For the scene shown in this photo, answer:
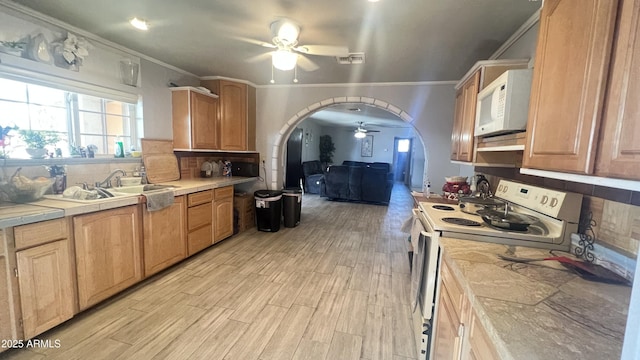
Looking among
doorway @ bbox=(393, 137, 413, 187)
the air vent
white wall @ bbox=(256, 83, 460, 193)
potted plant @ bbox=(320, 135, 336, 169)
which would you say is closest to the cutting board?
white wall @ bbox=(256, 83, 460, 193)

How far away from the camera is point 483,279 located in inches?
37.9

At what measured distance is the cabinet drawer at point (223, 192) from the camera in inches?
137

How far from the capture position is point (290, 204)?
14.3 feet

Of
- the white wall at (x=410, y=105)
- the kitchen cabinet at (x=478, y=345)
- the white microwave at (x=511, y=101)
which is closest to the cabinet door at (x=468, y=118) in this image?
the white microwave at (x=511, y=101)

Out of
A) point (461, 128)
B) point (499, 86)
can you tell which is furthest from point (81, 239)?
point (461, 128)

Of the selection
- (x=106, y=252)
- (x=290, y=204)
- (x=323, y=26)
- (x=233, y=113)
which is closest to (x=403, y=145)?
(x=290, y=204)

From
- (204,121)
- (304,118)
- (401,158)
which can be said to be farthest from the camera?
(401,158)

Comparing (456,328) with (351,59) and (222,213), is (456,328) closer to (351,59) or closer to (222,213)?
(351,59)

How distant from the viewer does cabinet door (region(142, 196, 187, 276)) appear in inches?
97.4

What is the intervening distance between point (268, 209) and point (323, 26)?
2.70 metres

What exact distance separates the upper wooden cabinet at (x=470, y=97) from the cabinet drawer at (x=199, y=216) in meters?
2.93

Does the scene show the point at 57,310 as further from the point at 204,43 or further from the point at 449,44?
the point at 449,44

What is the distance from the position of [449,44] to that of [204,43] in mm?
2461

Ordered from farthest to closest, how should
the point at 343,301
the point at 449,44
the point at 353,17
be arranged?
the point at 449,44 < the point at 343,301 < the point at 353,17
